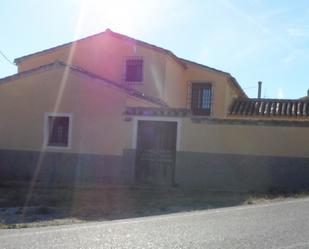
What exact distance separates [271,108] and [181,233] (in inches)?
823

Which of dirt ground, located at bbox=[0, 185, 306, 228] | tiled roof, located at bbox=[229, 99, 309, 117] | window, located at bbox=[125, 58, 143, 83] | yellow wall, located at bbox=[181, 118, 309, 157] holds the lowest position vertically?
dirt ground, located at bbox=[0, 185, 306, 228]

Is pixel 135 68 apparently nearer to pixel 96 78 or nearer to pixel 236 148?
pixel 96 78

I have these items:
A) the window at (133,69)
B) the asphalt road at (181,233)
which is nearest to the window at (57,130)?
the window at (133,69)

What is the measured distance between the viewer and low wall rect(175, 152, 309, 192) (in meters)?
18.8

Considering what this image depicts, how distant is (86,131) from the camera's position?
2117 centimetres

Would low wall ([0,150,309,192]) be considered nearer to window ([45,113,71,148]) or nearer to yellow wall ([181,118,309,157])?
yellow wall ([181,118,309,157])

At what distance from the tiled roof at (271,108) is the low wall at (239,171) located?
912cm

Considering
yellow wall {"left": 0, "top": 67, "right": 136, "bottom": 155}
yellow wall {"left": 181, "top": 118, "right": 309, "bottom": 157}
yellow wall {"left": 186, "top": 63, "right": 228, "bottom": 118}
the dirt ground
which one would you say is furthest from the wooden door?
yellow wall {"left": 186, "top": 63, "right": 228, "bottom": 118}

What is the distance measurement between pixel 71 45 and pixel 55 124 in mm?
6448

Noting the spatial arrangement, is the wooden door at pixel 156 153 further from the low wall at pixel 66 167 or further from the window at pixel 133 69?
the window at pixel 133 69

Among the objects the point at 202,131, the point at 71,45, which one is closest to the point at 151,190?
the point at 202,131

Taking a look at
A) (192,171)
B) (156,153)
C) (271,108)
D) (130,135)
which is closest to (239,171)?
(192,171)

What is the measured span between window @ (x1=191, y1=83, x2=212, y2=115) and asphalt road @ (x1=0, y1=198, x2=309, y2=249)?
699 inches

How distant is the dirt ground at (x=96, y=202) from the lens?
11328mm
